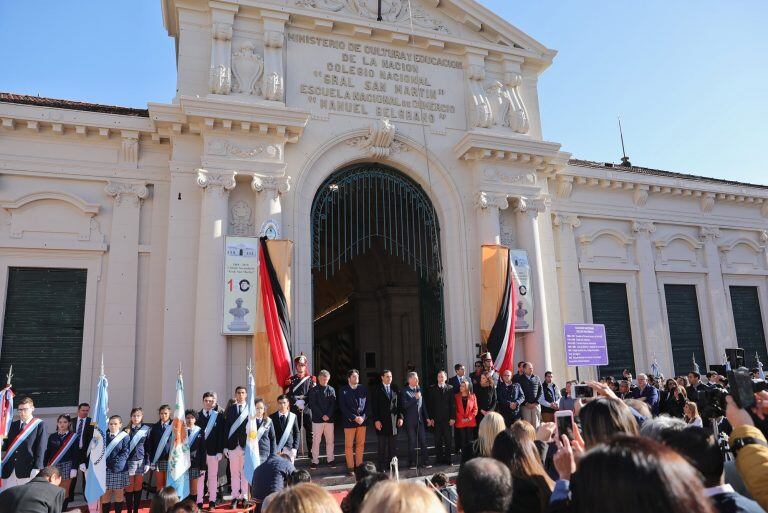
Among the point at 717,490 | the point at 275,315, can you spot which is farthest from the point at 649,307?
the point at 717,490

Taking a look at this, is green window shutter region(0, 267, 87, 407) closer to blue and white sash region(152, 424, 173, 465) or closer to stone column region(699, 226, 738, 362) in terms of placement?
blue and white sash region(152, 424, 173, 465)

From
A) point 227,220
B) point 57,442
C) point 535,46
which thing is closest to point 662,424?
point 57,442

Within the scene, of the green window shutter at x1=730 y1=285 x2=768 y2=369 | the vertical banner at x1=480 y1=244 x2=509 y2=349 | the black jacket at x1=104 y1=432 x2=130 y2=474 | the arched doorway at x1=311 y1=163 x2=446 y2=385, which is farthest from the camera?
the green window shutter at x1=730 y1=285 x2=768 y2=369

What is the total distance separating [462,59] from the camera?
585 inches

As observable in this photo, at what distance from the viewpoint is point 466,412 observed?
10.3 metres

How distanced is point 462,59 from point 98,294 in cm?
1070

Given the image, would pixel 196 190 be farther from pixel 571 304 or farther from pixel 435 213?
pixel 571 304

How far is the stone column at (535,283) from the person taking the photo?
43.2 ft

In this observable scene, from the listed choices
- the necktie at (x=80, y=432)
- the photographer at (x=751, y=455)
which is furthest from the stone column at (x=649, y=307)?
the necktie at (x=80, y=432)

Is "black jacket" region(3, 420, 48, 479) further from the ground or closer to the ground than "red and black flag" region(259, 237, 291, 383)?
closer to the ground

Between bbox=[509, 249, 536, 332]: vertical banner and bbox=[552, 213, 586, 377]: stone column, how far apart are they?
218 centimetres

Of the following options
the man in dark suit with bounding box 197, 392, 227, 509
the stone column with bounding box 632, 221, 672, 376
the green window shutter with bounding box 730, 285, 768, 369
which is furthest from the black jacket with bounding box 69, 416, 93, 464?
the green window shutter with bounding box 730, 285, 768, 369

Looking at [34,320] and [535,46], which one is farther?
[535,46]

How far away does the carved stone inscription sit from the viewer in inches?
520
